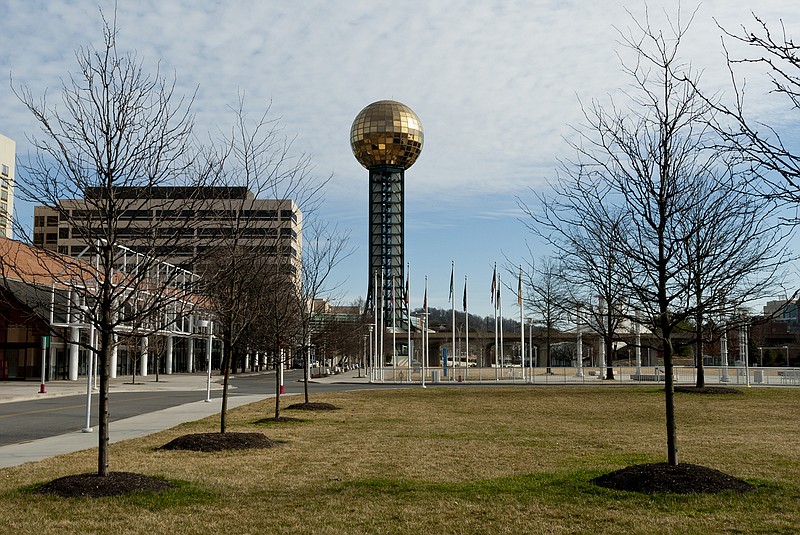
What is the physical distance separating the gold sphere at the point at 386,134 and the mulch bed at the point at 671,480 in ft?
316

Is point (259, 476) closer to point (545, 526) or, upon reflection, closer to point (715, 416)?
point (545, 526)

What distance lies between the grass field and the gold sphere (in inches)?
3401

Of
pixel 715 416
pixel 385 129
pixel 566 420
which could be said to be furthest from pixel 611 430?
pixel 385 129

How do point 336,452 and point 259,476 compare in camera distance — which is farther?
point 336,452

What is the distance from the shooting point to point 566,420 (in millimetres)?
21406

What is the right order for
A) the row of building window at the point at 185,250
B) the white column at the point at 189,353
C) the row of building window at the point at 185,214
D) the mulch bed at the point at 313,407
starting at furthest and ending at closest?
1. the white column at the point at 189,353
2. the mulch bed at the point at 313,407
3. the row of building window at the point at 185,250
4. the row of building window at the point at 185,214

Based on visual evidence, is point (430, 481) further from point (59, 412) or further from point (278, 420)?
point (59, 412)

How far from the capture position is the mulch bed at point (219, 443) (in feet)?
47.3

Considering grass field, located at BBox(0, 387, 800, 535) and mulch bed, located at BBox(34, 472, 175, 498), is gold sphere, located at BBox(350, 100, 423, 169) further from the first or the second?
mulch bed, located at BBox(34, 472, 175, 498)

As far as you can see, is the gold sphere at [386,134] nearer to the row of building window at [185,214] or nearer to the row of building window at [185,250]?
the row of building window at [185,250]

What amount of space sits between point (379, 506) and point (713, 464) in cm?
638

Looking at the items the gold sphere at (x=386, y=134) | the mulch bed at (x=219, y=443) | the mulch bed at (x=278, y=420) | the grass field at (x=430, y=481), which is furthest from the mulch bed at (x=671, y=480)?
the gold sphere at (x=386, y=134)

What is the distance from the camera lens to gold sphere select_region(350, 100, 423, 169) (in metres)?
105

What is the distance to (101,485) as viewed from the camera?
995 cm
